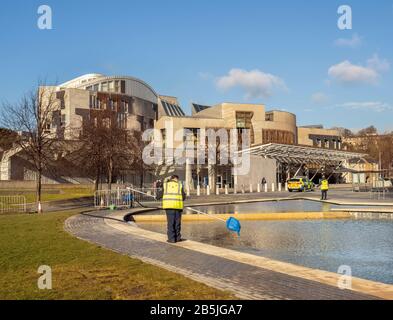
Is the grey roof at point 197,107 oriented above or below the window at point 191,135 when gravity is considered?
Answer: above

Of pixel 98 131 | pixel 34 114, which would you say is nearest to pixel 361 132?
pixel 98 131

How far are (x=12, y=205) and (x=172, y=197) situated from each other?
16.7 m

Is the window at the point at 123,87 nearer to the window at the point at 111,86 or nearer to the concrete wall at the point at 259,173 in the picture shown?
the window at the point at 111,86

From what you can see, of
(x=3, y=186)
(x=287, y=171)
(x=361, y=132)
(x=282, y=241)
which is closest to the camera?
(x=282, y=241)

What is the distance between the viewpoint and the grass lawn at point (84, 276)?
5.67m

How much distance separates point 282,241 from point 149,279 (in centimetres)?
625

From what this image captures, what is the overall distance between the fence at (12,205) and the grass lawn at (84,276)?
577 inches

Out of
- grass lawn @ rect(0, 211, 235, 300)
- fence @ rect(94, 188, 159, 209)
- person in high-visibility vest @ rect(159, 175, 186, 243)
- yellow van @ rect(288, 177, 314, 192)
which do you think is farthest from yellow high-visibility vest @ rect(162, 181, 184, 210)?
yellow van @ rect(288, 177, 314, 192)

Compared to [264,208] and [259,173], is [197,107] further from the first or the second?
[264,208]

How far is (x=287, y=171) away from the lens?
62.2 meters

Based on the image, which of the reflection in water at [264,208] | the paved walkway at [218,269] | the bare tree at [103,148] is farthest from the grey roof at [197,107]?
the paved walkway at [218,269]

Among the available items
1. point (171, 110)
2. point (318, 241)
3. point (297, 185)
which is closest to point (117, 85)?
point (171, 110)

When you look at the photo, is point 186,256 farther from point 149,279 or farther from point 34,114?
point 34,114

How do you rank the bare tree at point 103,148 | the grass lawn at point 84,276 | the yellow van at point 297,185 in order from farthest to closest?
the yellow van at point 297,185
the bare tree at point 103,148
the grass lawn at point 84,276
